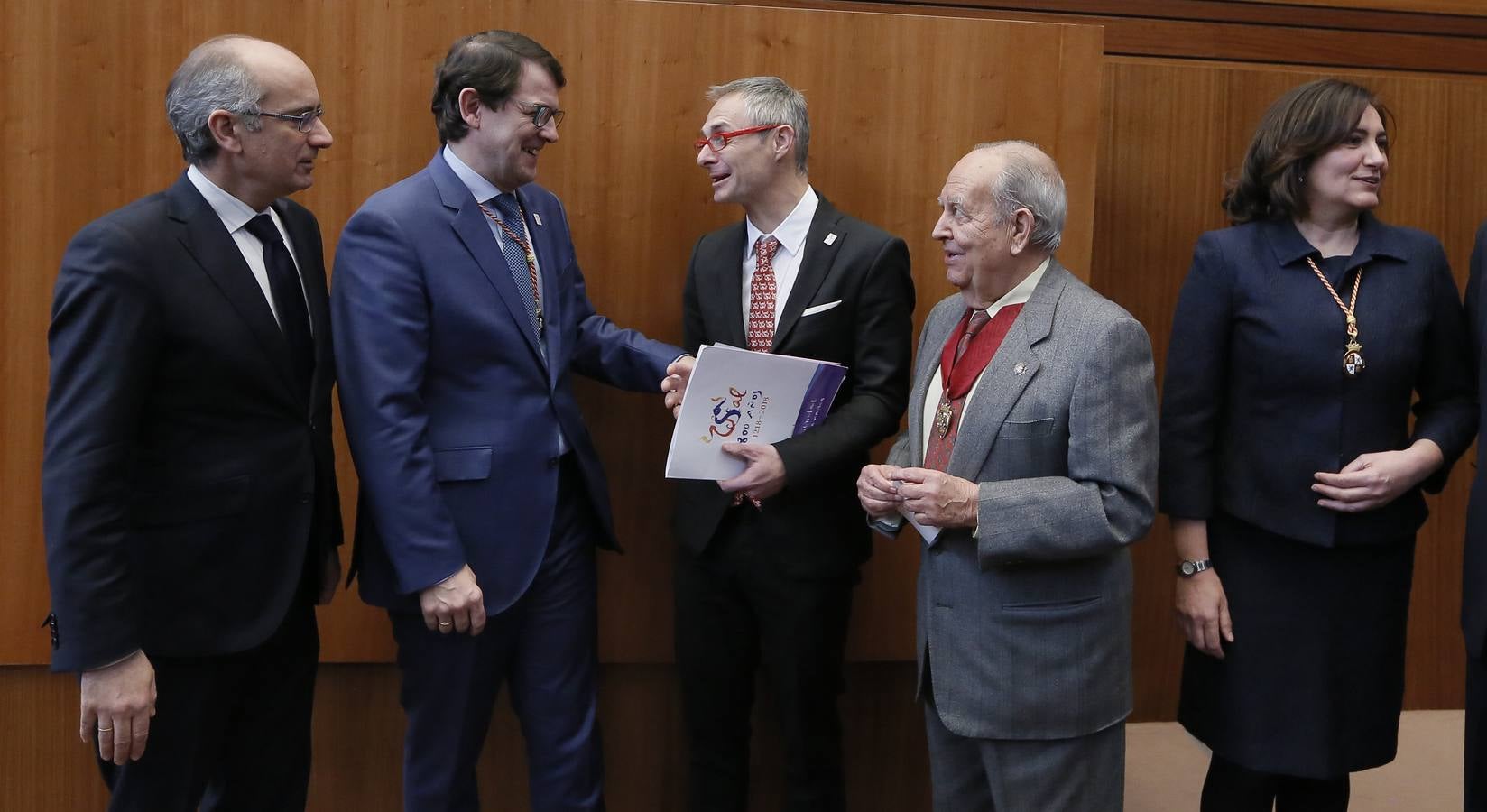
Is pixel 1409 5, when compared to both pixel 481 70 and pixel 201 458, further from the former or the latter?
pixel 201 458

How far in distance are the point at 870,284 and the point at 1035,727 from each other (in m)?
0.98

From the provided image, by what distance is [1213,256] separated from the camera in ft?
7.79

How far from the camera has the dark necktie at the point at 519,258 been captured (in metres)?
2.39

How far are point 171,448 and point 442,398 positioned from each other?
19.5 inches

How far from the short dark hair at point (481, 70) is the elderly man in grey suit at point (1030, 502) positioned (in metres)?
0.87

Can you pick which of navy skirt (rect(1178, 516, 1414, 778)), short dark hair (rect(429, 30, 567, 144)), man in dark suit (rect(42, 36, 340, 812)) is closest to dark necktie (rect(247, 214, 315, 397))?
man in dark suit (rect(42, 36, 340, 812))

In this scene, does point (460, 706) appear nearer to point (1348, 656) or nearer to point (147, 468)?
point (147, 468)

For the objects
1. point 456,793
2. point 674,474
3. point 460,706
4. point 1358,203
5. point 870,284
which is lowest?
point 456,793

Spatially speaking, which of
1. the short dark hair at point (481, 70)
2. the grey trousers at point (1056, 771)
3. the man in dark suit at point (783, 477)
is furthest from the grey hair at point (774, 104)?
the grey trousers at point (1056, 771)

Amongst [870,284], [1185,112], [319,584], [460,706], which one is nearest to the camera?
[319,584]

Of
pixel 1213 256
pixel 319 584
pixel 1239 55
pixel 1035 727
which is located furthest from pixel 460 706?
pixel 1239 55

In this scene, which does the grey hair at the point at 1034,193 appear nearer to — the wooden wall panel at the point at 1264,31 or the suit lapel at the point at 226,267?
the suit lapel at the point at 226,267

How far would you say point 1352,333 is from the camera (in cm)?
227

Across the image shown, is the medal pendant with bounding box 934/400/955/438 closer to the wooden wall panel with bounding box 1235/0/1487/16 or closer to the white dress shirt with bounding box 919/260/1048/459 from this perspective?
the white dress shirt with bounding box 919/260/1048/459
